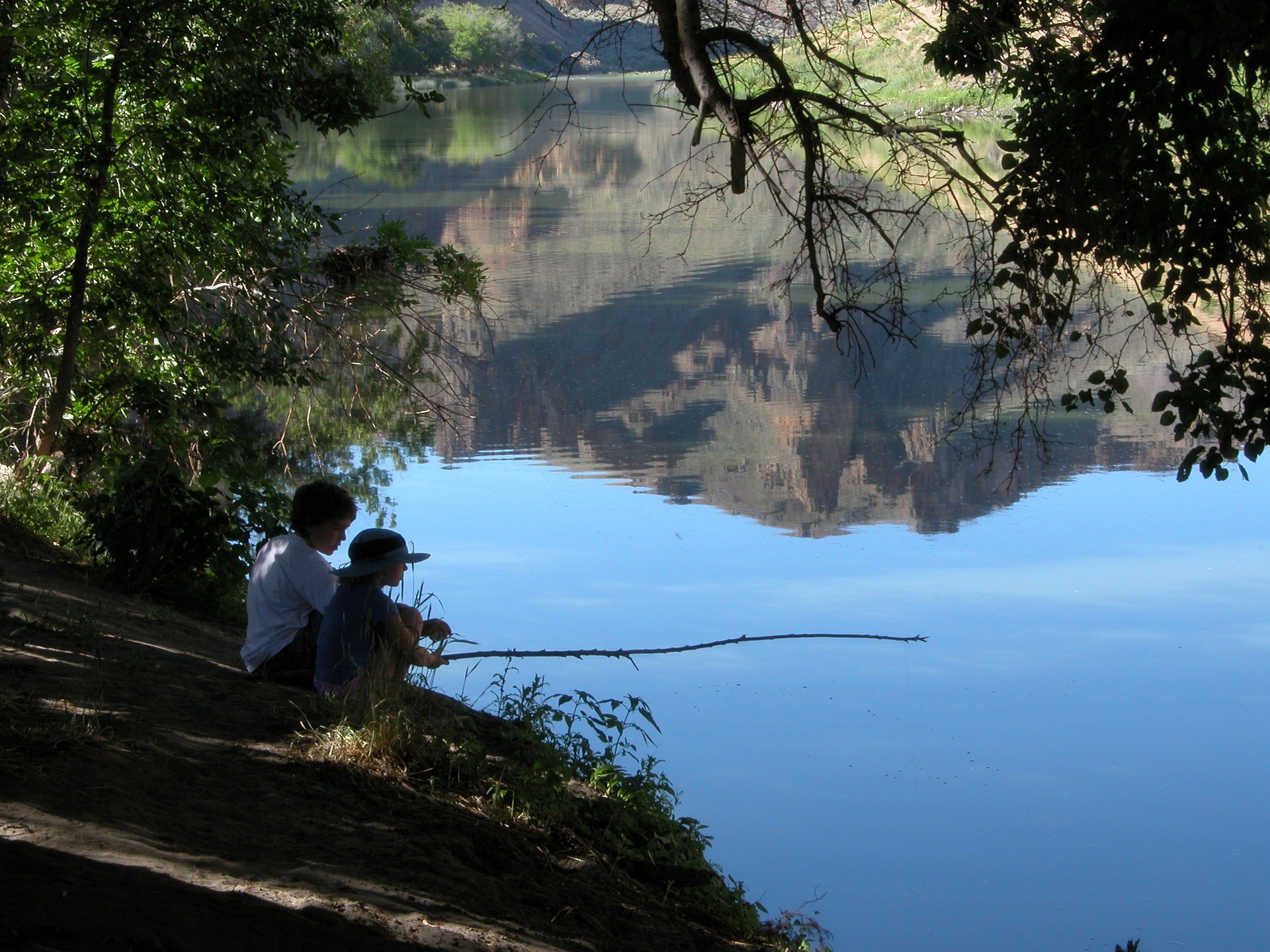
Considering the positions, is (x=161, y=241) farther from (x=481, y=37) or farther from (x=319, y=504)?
(x=481, y=37)


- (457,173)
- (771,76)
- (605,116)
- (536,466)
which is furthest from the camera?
(605,116)

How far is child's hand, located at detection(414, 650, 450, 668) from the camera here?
173 inches

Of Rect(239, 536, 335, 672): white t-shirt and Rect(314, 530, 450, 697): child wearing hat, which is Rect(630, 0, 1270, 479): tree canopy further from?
Rect(239, 536, 335, 672): white t-shirt

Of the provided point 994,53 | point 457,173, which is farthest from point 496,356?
point 457,173

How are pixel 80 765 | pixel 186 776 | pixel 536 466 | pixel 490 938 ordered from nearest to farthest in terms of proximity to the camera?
pixel 490 938, pixel 80 765, pixel 186 776, pixel 536 466

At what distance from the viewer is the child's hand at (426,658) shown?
173 inches

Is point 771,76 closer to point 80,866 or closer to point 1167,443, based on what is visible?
point 80,866

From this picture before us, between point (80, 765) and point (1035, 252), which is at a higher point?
point (1035, 252)

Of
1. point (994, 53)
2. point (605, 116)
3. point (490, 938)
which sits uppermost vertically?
point (605, 116)

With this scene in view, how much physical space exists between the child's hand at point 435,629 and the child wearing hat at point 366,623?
5 centimetres

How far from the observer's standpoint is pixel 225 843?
10.7 feet

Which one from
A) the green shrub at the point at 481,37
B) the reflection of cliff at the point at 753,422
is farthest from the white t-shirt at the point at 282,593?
the green shrub at the point at 481,37

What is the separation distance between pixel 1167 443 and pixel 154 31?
1055 centimetres

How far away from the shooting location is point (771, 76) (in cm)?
700
